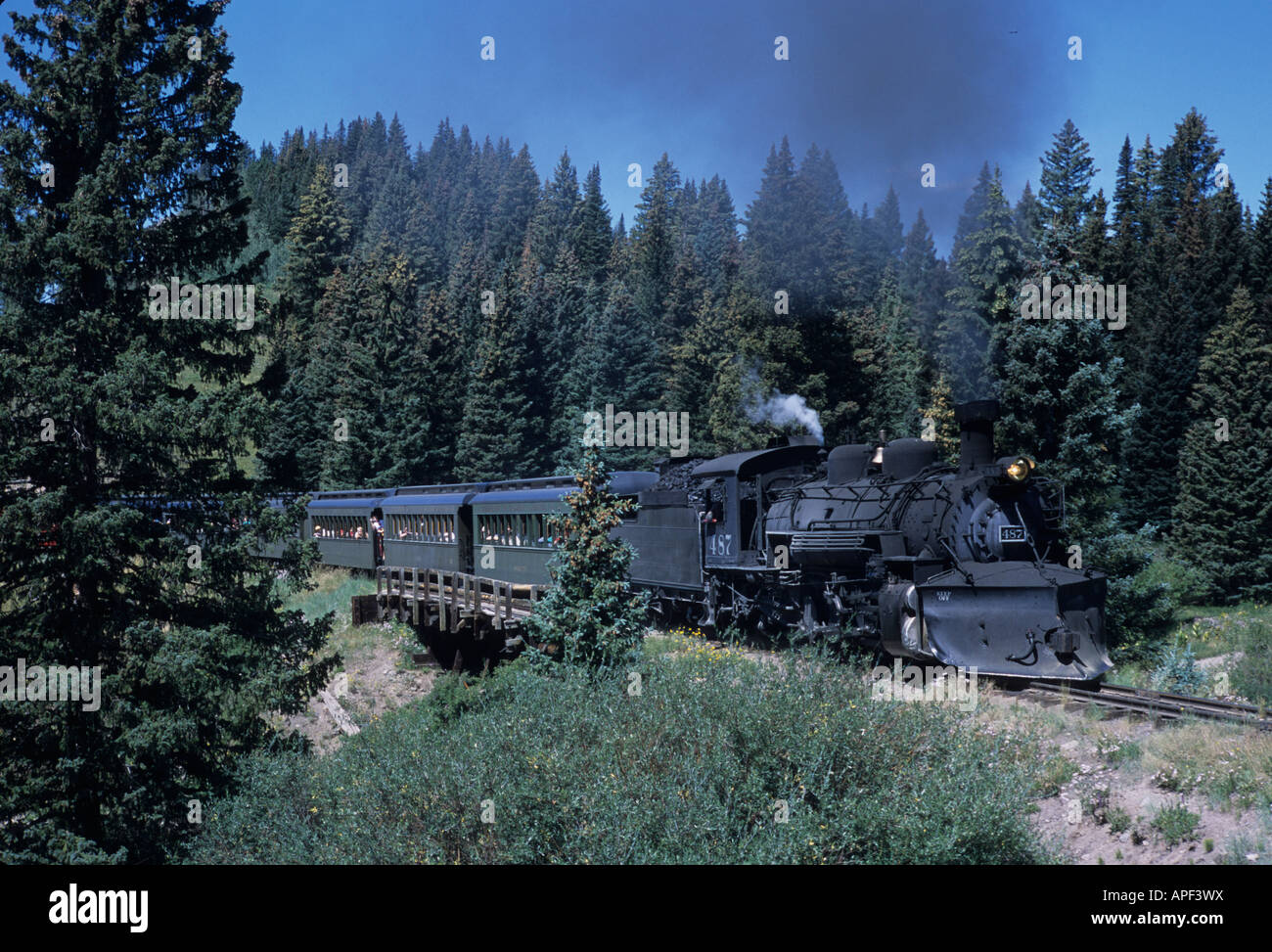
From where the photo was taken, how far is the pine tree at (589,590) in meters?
14.2

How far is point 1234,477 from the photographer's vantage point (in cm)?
3086

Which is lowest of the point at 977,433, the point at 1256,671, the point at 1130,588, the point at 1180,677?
the point at 1180,677

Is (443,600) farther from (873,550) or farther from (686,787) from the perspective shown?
(686,787)

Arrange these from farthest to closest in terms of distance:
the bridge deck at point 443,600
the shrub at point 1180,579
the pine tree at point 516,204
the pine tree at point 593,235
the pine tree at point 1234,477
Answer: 1. the pine tree at point 516,204
2. the pine tree at point 593,235
3. the pine tree at point 1234,477
4. the shrub at point 1180,579
5. the bridge deck at point 443,600

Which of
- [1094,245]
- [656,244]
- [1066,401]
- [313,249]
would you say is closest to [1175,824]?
[1066,401]

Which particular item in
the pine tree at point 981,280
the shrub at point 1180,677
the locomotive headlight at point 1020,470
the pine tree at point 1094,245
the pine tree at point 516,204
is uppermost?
the pine tree at point 516,204

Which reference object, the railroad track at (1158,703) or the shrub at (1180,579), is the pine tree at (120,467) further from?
the shrub at (1180,579)

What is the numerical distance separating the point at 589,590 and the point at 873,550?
432cm

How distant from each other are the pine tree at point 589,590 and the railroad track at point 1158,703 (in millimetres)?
5787

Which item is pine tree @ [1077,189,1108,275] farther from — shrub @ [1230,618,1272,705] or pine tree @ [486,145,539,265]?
pine tree @ [486,145,539,265]

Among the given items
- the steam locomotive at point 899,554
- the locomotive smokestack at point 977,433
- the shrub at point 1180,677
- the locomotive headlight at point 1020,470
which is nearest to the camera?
the steam locomotive at point 899,554

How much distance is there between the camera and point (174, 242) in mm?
14922

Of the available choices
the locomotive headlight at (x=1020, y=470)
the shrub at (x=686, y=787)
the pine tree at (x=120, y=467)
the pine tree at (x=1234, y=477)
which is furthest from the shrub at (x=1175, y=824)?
the pine tree at (x=1234, y=477)
